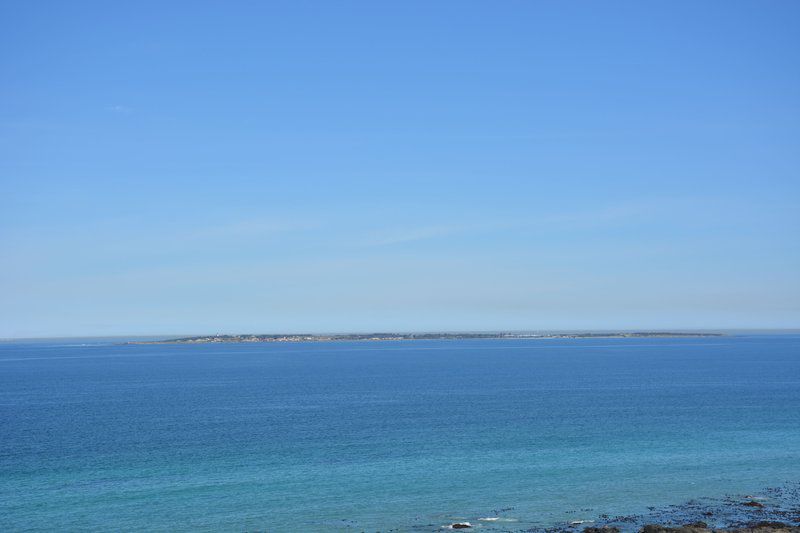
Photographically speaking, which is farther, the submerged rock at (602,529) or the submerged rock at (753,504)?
the submerged rock at (753,504)

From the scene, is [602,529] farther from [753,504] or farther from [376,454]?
[376,454]

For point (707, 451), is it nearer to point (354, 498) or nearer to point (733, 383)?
point (354, 498)

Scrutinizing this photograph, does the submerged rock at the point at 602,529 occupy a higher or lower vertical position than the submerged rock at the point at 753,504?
lower

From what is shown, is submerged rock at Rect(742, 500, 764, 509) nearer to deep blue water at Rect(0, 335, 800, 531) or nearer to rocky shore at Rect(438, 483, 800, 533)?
rocky shore at Rect(438, 483, 800, 533)

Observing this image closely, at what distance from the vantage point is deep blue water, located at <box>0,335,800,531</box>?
4572cm

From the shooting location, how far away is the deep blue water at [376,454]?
45719 mm

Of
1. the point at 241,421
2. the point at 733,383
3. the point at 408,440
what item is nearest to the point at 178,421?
the point at 241,421

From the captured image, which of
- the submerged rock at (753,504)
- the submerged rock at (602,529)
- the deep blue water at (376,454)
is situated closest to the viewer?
the submerged rock at (602,529)

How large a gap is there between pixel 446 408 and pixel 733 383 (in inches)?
2654

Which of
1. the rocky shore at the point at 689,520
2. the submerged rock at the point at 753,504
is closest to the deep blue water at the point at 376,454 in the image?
the rocky shore at the point at 689,520

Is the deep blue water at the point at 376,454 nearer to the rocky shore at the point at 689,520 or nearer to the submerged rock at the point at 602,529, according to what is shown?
the rocky shore at the point at 689,520

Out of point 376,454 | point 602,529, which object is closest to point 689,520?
point 602,529

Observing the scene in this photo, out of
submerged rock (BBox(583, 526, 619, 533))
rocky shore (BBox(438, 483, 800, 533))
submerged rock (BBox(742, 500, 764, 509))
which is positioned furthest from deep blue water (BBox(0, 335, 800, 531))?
submerged rock (BBox(742, 500, 764, 509))

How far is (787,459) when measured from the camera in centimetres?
5919
